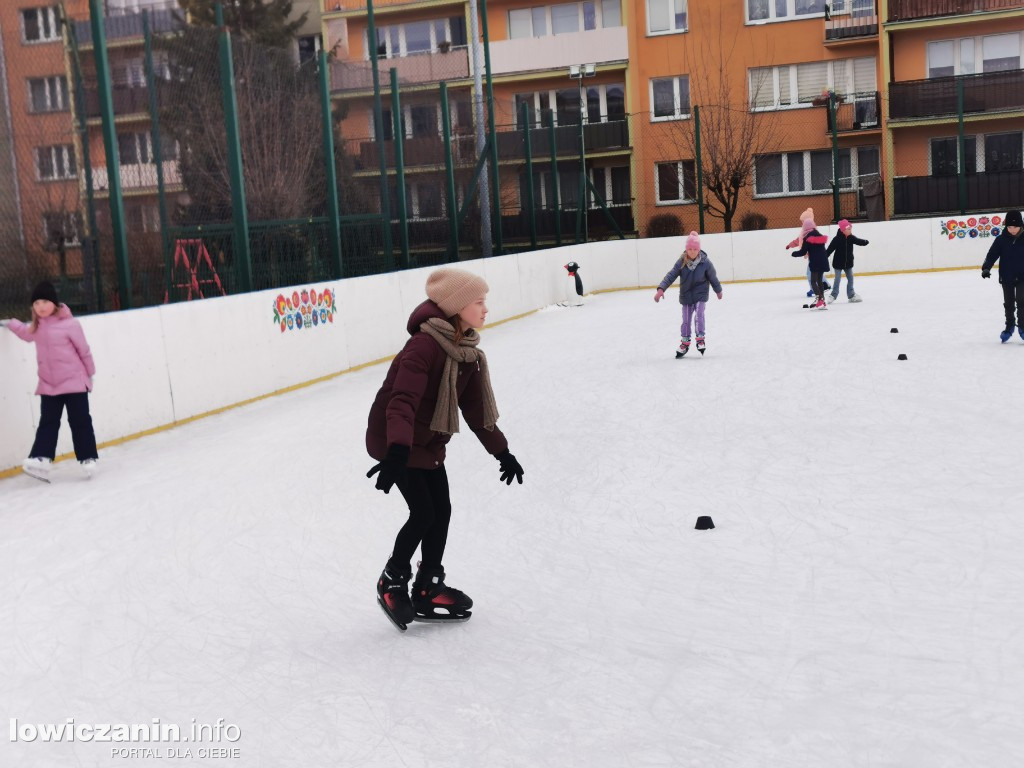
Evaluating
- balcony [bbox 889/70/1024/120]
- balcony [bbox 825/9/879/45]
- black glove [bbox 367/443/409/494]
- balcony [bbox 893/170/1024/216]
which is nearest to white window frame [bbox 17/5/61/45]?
black glove [bbox 367/443/409/494]

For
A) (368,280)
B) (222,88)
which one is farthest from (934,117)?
(222,88)

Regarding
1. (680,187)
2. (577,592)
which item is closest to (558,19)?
(680,187)

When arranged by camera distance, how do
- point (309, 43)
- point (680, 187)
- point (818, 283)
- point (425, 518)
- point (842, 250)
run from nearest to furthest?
point (425, 518)
point (818, 283)
point (842, 250)
point (680, 187)
point (309, 43)

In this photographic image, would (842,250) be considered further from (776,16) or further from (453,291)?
(776,16)

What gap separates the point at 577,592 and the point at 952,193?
27946mm

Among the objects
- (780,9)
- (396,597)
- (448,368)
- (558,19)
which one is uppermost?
(558,19)

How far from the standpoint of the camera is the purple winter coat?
8.27 metres

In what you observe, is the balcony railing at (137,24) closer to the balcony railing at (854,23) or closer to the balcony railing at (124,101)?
the balcony railing at (124,101)

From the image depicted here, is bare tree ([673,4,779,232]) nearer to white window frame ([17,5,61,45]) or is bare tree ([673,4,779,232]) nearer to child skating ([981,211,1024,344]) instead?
child skating ([981,211,1024,344])

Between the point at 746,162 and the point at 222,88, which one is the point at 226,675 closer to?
the point at 222,88

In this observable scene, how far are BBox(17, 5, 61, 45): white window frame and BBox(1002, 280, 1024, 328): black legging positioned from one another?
910 cm

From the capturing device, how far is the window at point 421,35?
132 ft

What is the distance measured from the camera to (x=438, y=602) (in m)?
4.69

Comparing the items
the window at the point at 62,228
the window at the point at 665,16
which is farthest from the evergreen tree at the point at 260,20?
the window at the point at 62,228
